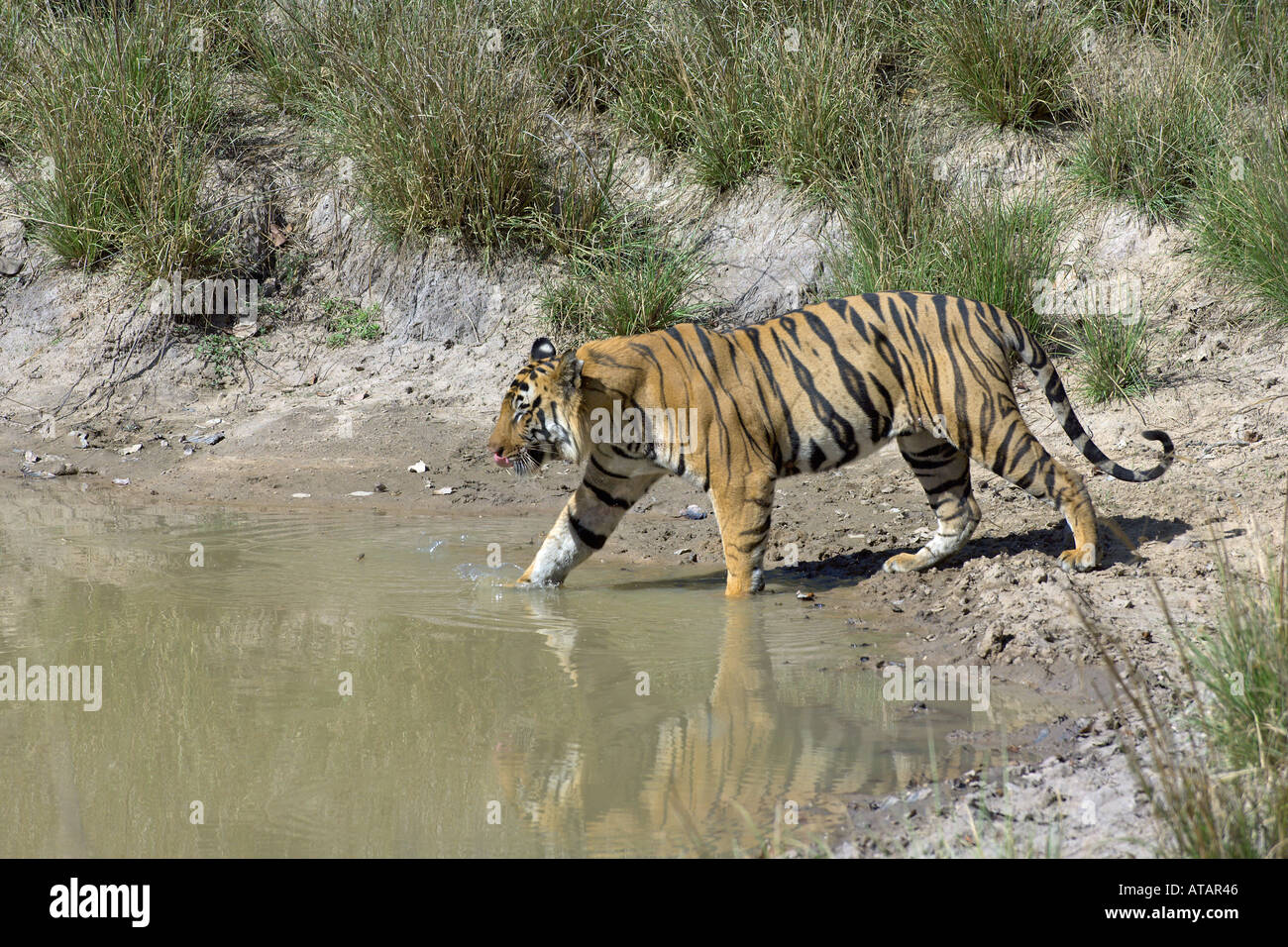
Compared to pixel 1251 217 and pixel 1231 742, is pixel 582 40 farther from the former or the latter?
pixel 1231 742

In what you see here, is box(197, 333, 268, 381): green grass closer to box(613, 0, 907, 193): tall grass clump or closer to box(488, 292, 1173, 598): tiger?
box(613, 0, 907, 193): tall grass clump

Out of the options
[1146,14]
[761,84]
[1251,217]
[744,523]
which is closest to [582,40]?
[761,84]

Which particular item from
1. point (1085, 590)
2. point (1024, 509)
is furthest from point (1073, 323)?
point (1085, 590)

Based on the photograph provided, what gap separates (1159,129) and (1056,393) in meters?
3.64

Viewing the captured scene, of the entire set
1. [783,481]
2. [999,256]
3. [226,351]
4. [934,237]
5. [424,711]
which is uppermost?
[934,237]

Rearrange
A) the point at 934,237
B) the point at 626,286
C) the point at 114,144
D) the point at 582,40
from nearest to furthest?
the point at 934,237, the point at 626,286, the point at 114,144, the point at 582,40

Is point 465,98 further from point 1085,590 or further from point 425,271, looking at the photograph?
point 1085,590

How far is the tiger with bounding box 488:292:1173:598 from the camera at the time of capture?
18.6ft

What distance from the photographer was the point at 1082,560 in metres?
5.57

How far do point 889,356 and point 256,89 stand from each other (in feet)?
23.6

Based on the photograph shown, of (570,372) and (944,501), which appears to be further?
(944,501)

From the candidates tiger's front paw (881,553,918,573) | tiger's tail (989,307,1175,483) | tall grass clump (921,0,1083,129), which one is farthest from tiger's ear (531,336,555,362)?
tall grass clump (921,0,1083,129)

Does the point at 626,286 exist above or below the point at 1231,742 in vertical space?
Answer: above

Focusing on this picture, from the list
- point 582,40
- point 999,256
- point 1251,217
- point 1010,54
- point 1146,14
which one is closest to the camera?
point 1251,217
